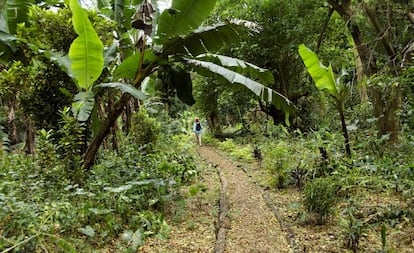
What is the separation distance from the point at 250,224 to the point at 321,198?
3.23ft

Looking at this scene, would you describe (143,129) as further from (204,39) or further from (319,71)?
(319,71)

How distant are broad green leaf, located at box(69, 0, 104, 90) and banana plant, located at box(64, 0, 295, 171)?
0.04 feet

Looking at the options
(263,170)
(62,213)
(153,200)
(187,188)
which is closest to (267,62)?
(263,170)

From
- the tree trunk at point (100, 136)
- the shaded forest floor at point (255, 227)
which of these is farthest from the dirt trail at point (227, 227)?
the tree trunk at point (100, 136)

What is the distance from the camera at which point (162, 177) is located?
4.66 meters

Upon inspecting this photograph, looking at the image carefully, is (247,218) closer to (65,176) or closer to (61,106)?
(65,176)

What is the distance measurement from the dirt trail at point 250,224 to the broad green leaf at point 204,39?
100 inches

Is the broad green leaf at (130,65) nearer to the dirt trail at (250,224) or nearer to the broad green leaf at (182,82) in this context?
the broad green leaf at (182,82)

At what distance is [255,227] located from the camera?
4.11m

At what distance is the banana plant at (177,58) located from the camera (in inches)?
163

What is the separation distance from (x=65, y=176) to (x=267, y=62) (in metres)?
8.02

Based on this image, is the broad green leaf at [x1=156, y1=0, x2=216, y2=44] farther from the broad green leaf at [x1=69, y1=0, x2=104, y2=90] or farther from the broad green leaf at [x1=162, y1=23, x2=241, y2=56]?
the broad green leaf at [x1=69, y1=0, x2=104, y2=90]

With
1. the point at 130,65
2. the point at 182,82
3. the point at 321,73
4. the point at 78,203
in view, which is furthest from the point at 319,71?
the point at 78,203

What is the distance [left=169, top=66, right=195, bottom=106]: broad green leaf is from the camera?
520 cm
